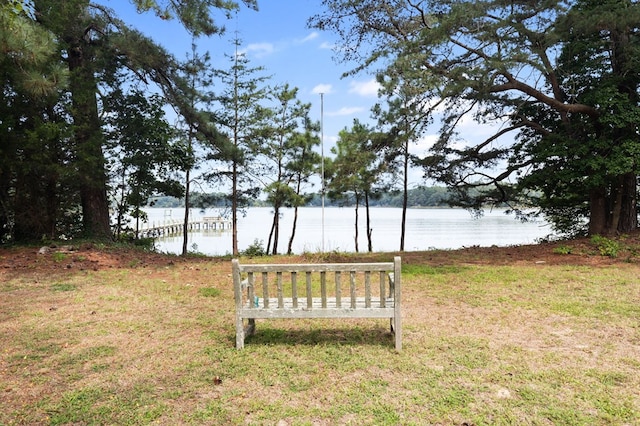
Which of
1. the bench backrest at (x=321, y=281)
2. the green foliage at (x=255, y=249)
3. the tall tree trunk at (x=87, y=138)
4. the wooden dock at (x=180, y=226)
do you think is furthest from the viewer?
the wooden dock at (x=180, y=226)

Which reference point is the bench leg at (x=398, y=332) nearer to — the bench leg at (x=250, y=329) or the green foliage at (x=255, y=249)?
the bench leg at (x=250, y=329)

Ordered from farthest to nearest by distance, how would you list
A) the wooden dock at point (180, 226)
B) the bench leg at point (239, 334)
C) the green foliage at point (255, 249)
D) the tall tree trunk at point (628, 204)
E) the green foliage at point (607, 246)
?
the wooden dock at point (180, 226), the green foliage at point (255, 249), the tall tree trunk at point (628, 204), the green foliage at point (607, 246), the bench leg at point (239, 334)

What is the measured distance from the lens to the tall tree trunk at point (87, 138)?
31.7 feet

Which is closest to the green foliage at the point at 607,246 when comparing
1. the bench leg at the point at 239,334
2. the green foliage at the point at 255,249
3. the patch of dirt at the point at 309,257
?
the patch of dirt at the point at 309,257

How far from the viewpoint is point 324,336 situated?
409 centimetres

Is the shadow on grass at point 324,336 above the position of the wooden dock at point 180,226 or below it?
above

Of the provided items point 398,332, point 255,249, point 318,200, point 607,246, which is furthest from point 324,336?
point 318,200

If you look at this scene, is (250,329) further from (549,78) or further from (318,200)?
(318,200)

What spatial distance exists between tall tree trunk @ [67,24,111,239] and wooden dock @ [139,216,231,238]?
677 inches

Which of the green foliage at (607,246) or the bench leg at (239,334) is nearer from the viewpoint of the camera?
the bench leg at (239,334)

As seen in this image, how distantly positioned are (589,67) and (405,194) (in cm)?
1002

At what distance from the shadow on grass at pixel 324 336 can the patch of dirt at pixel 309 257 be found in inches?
180

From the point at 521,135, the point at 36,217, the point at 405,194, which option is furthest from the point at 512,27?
the point at 36,217

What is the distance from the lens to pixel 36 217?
396 inches
